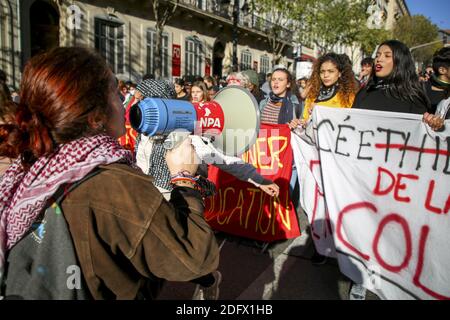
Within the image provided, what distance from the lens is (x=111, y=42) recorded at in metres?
14.0

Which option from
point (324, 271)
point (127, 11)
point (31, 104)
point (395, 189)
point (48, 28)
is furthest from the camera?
point (127, 11)

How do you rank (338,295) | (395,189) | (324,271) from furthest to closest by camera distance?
(324,271) → (338,295) → (395,189)

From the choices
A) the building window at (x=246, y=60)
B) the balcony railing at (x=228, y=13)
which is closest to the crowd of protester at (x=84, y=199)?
the balcony railing at (x=228, y=13)

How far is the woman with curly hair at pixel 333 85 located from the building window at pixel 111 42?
11320 mm

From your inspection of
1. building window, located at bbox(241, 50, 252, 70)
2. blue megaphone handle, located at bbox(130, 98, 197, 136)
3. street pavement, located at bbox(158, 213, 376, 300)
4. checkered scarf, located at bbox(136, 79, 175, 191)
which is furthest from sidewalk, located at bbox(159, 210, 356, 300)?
building window, located at bbox(241, 50, 252, 70)

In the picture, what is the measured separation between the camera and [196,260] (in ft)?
3.60

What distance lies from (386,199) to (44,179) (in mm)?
1980

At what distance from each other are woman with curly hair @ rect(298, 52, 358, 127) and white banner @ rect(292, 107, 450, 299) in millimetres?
837

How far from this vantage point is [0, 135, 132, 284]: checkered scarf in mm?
1003

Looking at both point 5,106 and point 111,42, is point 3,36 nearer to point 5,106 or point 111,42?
point 111,42

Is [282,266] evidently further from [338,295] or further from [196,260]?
[196,260]

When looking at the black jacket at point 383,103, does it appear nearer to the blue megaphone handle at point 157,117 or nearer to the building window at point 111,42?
the blue megaphone handle at point 157,117
